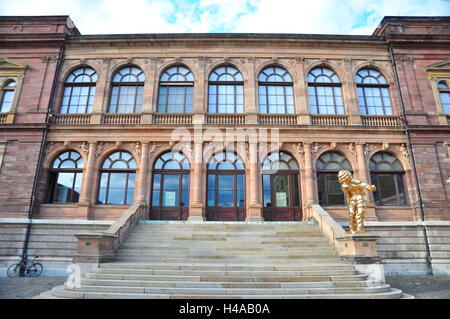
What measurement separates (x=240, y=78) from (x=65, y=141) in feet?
34.1

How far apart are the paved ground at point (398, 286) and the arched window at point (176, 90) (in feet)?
33.2

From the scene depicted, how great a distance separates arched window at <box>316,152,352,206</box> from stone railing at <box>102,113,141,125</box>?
33.8ft

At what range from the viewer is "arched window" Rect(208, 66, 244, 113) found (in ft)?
55.2

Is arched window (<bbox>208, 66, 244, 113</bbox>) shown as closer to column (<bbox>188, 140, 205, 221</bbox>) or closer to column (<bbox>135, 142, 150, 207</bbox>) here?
column (<bbox>188, 140, 205, 221</bbox>)

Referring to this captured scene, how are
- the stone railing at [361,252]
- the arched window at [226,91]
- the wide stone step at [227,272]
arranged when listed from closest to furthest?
the wide stone step at [227,272]
the stone railing at [361,252]
the arched window at [226,91]

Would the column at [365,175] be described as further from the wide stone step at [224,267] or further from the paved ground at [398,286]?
the wide stone step at [224,267]

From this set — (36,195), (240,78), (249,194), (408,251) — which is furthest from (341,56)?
(36,195)

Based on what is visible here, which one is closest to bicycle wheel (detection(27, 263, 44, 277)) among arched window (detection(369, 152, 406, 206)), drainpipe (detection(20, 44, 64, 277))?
drainpipe (detection(20, 44, 64, 277))

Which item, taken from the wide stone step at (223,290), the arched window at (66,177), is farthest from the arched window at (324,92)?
the arched window at (66,177)

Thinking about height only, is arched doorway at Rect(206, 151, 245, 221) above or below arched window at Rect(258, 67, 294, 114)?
below

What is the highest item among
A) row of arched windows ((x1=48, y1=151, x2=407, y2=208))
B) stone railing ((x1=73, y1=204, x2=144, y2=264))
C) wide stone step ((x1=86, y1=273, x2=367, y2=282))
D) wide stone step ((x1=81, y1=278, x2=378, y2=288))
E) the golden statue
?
row of arched windows ((x1=48, y1=151, x2=407, y2=208))

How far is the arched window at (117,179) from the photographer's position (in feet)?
50.2

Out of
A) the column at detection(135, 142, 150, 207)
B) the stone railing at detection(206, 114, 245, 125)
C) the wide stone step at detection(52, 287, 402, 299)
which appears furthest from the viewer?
the stone railing at detection(206, 114, 245, 125)

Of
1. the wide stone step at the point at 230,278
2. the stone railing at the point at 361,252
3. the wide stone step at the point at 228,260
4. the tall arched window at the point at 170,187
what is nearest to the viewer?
the wide stone step at the point at 230,278
